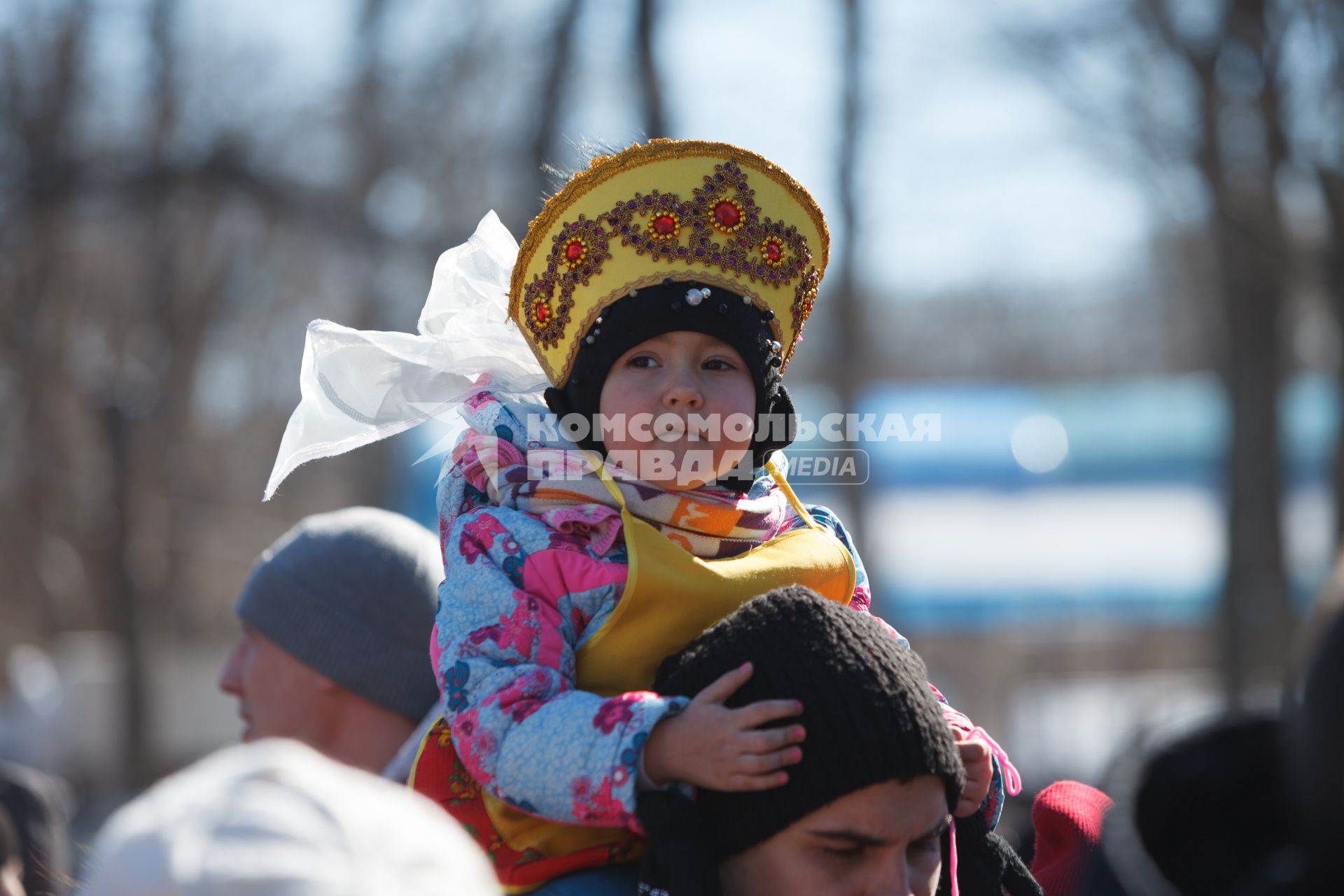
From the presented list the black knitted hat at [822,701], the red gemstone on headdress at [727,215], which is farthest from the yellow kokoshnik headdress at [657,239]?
the black knitted hat at [822,701]

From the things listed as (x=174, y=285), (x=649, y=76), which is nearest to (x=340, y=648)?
(x=649, y=76)

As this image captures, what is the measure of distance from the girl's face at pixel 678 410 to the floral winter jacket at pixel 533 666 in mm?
143

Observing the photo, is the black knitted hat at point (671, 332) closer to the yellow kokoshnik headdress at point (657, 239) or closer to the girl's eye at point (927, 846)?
the yellow kokoshnik headdress at point (657, 239)

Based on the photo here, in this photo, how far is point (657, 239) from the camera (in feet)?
7.56

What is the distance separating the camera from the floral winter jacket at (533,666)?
184 cm

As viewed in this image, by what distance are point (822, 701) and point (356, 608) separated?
1.65 m

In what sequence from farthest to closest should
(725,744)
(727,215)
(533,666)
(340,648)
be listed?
(340,648) < (727,215) < (533,666) < (725,744)

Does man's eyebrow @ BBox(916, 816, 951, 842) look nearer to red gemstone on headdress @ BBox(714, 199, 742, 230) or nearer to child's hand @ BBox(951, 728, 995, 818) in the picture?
child's hand @ BBox(951, 728, 995, 818)

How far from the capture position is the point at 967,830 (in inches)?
81.1

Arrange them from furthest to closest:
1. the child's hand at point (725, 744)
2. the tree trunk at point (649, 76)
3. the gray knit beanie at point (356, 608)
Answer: the tree trunk at point (649, 76) → the gray knit beanie at point (356, 608) → the child's hand at point (725, 744)

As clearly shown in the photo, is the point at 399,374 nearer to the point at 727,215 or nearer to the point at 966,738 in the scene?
the point at 727,215

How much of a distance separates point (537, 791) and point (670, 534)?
49cm

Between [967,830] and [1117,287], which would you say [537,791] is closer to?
[967,830]

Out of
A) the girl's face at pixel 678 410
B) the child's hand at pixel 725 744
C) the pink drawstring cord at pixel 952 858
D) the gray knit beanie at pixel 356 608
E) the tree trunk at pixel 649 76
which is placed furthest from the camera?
the tree trunk at pixel 649 76
